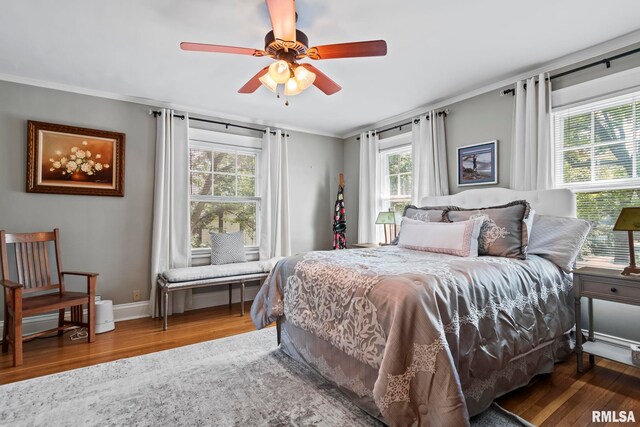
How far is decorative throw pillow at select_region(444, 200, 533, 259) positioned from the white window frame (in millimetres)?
3012

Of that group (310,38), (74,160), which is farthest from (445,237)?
(74,160)

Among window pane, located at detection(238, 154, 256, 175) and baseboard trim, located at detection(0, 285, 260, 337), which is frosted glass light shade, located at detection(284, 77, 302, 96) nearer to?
window pane, located at detection(238, 154, 256, 175)

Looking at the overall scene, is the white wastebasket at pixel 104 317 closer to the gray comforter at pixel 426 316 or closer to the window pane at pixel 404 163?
the gray comforter at pixel 426 316

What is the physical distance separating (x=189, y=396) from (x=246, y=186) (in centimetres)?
303

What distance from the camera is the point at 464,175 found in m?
3.59

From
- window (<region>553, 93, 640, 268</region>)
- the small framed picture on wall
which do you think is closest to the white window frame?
the small framed picture on wall

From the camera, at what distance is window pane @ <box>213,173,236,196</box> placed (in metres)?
4.32

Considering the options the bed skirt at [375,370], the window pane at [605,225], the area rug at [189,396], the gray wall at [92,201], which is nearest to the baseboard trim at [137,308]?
the gray wall at [92,201]

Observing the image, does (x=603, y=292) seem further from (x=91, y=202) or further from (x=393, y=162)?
(x=91, y=202)

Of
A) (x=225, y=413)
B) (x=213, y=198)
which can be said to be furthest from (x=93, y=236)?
(x=225, y=413)

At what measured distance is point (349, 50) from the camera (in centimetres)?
206

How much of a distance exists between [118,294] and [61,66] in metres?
2.39

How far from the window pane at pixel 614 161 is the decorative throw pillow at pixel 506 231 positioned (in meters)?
0.74

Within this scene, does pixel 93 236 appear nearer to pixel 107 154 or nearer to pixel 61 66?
pixel 107 154
